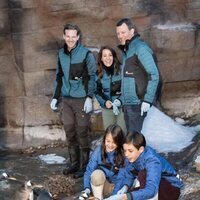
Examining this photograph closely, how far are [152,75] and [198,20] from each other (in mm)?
2953

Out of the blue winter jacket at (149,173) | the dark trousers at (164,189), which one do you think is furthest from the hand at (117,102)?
the dark trousers at (164,189)

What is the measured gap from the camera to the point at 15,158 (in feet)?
22.3

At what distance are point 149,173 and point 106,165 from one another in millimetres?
713

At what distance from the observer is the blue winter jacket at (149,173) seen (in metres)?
3.87

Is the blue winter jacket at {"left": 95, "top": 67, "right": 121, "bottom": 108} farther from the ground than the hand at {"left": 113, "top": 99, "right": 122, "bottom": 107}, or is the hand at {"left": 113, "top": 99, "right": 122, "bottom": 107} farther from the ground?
the blue winter jacket at {"left": 95, "top": 67, "right": 121, "bottom": 108}

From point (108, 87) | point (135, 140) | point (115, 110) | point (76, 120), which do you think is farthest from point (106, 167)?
point (76, 120)

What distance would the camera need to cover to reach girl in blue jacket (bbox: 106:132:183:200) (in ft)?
12.7

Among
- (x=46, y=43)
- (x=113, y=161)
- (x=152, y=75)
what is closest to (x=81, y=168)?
(x=113, y=161)

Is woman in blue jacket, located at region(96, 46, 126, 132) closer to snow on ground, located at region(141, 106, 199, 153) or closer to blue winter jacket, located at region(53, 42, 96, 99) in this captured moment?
blue winter jacket, located at region(53, 42, 96, 99)

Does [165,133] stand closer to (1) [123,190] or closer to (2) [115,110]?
(2) [115,110]

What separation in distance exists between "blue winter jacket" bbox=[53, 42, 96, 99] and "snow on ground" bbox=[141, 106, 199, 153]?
1.35m

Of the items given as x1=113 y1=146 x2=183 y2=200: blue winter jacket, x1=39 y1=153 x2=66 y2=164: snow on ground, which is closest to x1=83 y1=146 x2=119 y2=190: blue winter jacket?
x1=113 y1=146 x2=183 y2=200: blue winter jacket

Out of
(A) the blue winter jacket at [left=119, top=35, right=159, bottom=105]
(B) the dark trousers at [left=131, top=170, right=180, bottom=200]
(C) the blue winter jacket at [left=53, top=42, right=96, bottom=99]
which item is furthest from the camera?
(C) the blue winter jacket at [left=53, top=42, right=96, bottom=99]

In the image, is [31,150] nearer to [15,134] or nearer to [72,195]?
[15,134]
